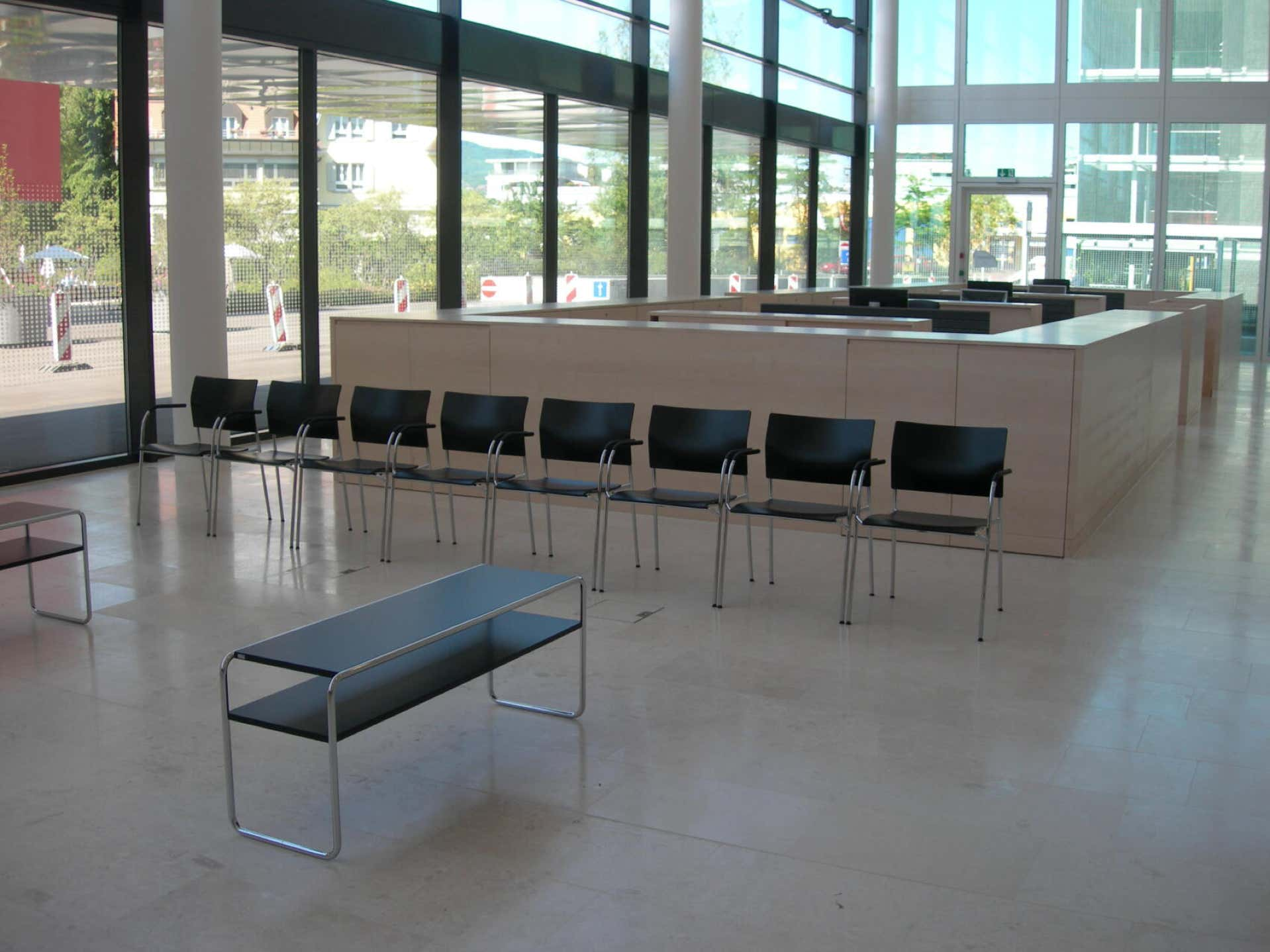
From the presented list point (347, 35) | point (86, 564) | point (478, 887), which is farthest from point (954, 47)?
point (478, 887)

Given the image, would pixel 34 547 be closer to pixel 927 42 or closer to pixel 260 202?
pixel 260 202

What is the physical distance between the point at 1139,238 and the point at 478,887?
18.8 metres

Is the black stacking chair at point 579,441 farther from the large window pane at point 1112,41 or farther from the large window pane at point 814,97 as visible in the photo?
the large window pane at point 1112,41

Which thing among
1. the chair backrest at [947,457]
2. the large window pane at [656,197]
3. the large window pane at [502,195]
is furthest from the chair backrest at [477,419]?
the large window pane at [656,197]

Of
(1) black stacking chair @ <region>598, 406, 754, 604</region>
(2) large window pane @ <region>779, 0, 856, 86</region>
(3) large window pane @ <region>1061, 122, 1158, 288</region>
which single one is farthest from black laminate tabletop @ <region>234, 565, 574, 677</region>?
(3) large window pane @ <region>1061, 122, 1158, 288</region>

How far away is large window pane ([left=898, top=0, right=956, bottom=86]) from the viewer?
66.8ft

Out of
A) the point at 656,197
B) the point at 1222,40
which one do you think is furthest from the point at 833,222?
the point at 1222,40

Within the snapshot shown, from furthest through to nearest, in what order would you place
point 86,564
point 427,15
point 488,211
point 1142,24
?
1. point 1142,24
2. point 488,211
3. point 427,15
4. point 86,564

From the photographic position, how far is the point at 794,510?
5660 mm

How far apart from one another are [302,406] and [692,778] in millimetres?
4179

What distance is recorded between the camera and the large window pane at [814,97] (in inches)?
701

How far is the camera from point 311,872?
129 inches

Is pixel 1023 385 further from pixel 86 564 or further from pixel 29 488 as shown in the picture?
pixel 29 488

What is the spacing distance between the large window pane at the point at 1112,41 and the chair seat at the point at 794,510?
16279 millimetres
